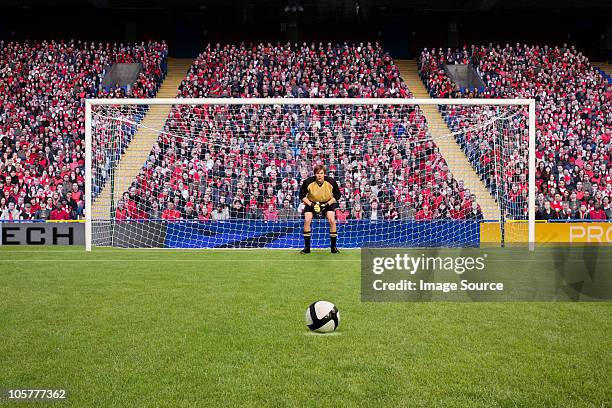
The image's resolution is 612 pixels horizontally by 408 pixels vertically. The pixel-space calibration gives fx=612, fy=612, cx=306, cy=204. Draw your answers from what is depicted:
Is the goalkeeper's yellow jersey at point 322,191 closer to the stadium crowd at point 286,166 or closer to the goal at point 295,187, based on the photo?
the goal at point 295,187

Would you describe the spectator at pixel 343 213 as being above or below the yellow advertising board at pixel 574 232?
above

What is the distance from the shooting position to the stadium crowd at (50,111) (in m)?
19.6

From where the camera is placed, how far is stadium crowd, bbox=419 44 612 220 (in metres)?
17.8

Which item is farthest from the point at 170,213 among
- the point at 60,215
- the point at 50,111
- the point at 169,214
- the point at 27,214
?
the point at 50,111

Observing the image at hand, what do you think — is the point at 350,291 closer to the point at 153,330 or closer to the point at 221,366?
the point at 153,330

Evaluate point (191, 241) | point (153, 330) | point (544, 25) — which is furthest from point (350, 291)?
point (544, 25)

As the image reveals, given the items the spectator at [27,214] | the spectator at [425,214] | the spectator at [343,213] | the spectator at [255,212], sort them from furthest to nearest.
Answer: the spectator at [27,214] < the spectator at [343,213] < the spectator at [255,212] < the spectator at [425,214]

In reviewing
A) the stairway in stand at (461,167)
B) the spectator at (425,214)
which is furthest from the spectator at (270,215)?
the stairway in stand at (461,167)

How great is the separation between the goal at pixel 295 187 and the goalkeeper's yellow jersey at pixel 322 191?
281cm

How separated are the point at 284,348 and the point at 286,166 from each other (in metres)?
12.8

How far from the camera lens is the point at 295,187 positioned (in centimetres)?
1762

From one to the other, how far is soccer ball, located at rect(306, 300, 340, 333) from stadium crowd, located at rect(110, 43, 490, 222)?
35.2ft

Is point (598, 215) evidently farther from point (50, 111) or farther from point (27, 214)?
point (50, 111)

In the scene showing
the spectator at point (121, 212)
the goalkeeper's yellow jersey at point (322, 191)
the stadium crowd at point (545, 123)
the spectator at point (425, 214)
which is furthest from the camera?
the stadium crowd at point (545, 123)
